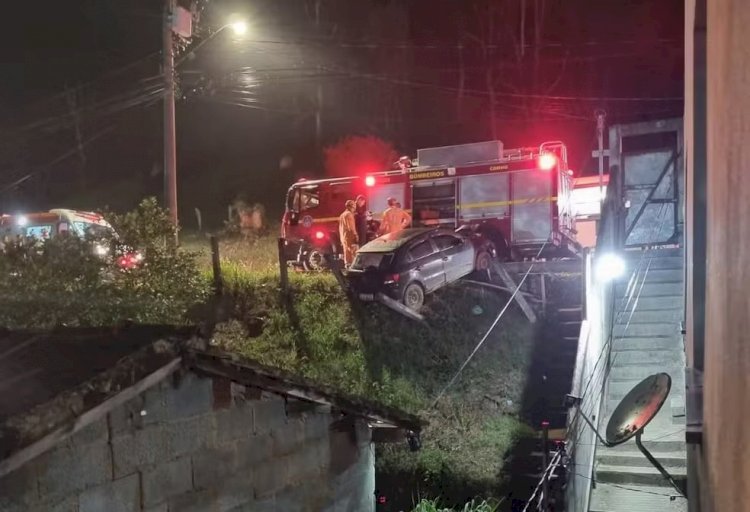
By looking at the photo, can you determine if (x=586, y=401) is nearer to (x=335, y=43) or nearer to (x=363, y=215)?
(x=363, y=215)

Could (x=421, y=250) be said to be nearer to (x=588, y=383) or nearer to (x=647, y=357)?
(x=588, y=383)

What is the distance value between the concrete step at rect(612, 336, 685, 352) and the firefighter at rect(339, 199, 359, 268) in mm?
6274

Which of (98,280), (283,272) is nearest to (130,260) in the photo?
(98,280)

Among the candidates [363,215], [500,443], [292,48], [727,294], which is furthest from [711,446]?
[292,48]

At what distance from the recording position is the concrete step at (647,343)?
9.30 meters

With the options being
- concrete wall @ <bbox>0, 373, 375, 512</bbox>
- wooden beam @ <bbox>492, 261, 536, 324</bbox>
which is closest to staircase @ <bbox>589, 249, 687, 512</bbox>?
wooden beam @ <bbox>492, 261, 536, 324</bbox>

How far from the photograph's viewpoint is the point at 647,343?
9.52 meters

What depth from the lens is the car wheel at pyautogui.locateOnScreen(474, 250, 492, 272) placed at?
44.2ft

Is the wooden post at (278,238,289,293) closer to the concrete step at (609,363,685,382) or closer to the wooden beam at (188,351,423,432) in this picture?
the concrete step at (609,363,685,382)

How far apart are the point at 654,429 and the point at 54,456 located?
759 centimetres

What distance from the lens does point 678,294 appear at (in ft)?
33.2

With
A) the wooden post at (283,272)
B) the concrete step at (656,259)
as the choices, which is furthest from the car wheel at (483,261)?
the wooden post at (283,272)

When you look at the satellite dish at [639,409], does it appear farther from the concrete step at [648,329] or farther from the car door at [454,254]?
the car door at [454,254]

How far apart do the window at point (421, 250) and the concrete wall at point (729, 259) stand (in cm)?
808
